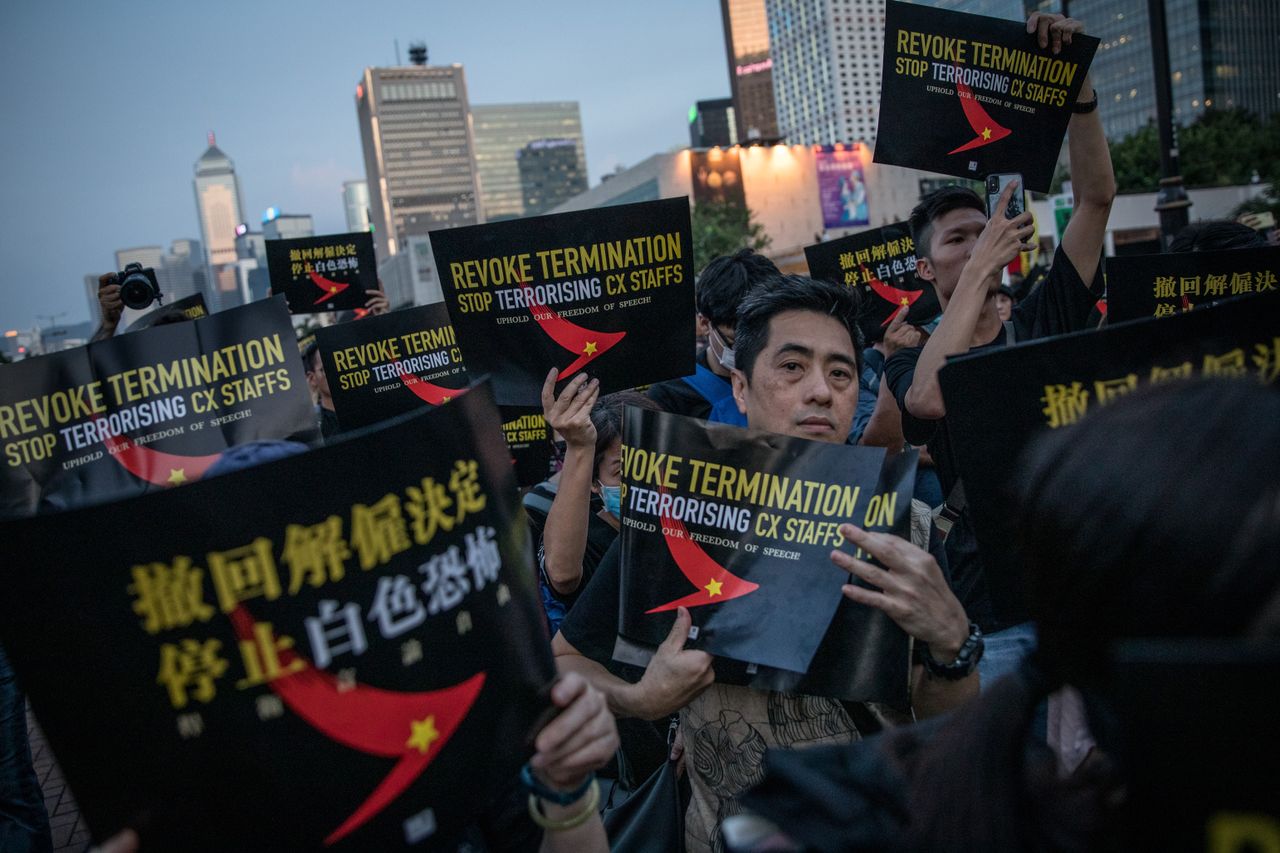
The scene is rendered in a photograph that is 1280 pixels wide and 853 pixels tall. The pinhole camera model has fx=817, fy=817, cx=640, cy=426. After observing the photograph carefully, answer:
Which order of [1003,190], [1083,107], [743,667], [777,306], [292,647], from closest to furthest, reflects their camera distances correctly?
[292,647], [743,667], [777,306], [1003,190], [1083,107]

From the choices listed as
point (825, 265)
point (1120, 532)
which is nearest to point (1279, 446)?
point (1120, 532)

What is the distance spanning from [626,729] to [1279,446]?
7.74ft

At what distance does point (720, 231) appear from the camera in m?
52.1

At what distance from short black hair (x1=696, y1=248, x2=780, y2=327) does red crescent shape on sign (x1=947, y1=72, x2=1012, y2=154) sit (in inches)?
43.4

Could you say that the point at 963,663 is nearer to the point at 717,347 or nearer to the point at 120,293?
the point at 717,347

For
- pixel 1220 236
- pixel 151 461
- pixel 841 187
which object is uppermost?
pixel 841 187

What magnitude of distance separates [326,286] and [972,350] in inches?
213

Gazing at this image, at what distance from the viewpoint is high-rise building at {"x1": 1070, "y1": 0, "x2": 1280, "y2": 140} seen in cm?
8100

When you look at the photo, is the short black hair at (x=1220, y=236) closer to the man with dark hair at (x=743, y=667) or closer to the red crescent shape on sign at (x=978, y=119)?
the red crescent shape on sign at (x=978, y=119)

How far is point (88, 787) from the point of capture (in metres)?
1.09

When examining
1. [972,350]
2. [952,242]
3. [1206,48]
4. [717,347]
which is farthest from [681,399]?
[1206,48]

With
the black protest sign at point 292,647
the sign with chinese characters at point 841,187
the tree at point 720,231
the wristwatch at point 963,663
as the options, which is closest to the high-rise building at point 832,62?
the sign with chinese characters at point 841,187

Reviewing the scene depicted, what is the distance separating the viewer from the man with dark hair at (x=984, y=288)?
267 cm

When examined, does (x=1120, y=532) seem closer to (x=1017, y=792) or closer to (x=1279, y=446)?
(x=1279, y=446)
